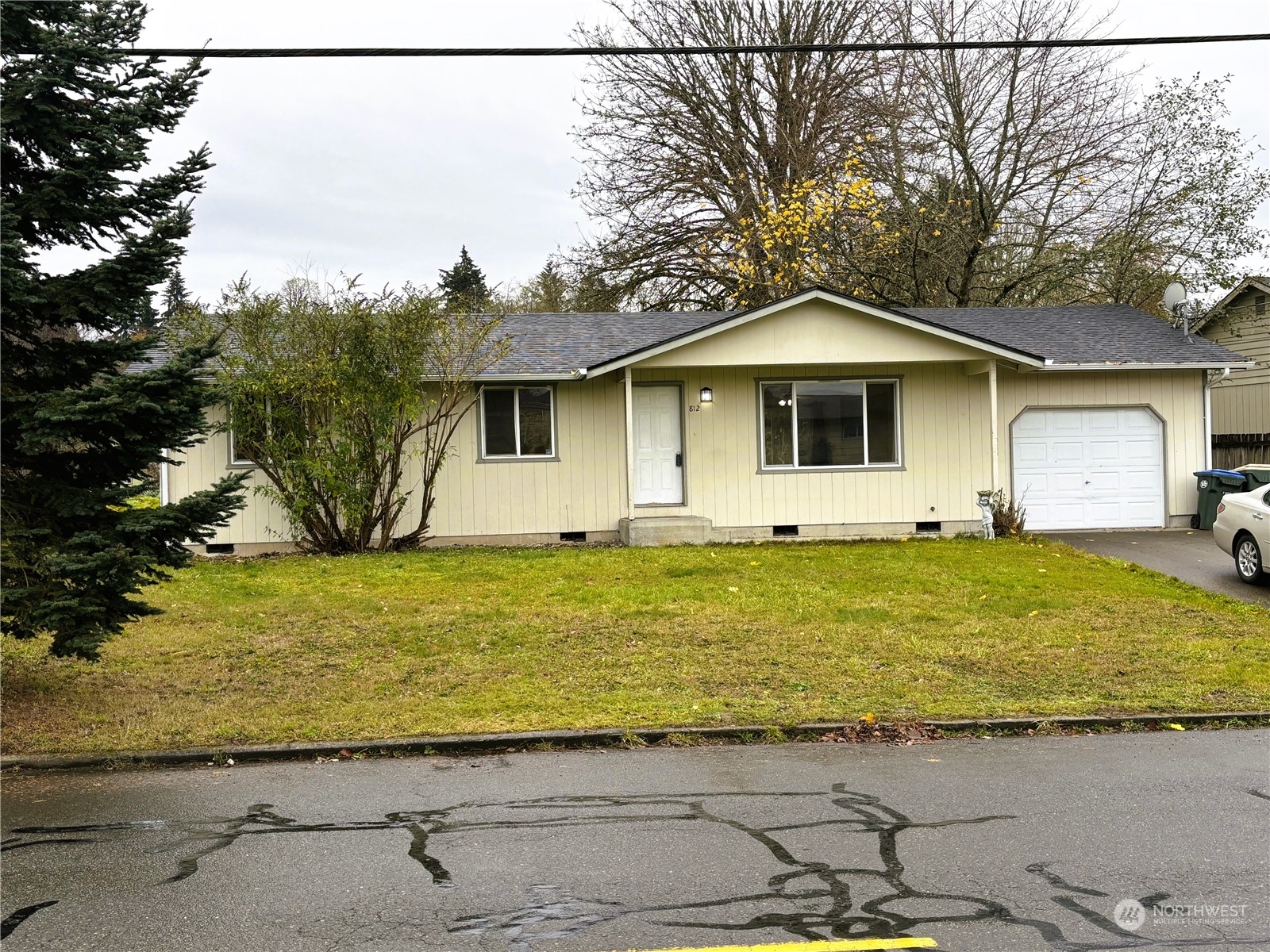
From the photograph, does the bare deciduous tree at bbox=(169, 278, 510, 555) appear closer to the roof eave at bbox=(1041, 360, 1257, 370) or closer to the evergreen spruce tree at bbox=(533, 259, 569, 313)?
the roof eave at bbox=(1041, 360, 1257, 370)

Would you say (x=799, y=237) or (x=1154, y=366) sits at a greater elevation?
(x=799, y=237)

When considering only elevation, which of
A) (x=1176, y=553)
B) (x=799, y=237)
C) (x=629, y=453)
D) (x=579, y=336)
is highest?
(x=799, y=237)

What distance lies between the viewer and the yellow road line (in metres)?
4.03

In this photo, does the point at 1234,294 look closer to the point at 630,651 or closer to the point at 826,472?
A: the point at 826,472

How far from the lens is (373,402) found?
53.2 feet

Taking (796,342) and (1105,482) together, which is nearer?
(796,342)

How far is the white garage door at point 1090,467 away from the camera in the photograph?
Answer: 18.8 metres

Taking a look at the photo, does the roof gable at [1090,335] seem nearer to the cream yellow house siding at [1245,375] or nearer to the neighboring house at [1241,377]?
the neighboring house at [1241,377]

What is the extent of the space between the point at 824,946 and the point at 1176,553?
1380cm

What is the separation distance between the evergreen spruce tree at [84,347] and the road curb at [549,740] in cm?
89

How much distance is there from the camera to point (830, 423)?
60.4 feet

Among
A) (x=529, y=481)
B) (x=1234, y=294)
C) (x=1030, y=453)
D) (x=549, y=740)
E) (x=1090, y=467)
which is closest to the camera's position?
(x=549, y=740)

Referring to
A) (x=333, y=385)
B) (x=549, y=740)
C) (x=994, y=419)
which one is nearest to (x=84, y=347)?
(x=549, y=740)

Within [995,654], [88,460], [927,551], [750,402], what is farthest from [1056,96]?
[88,460]
